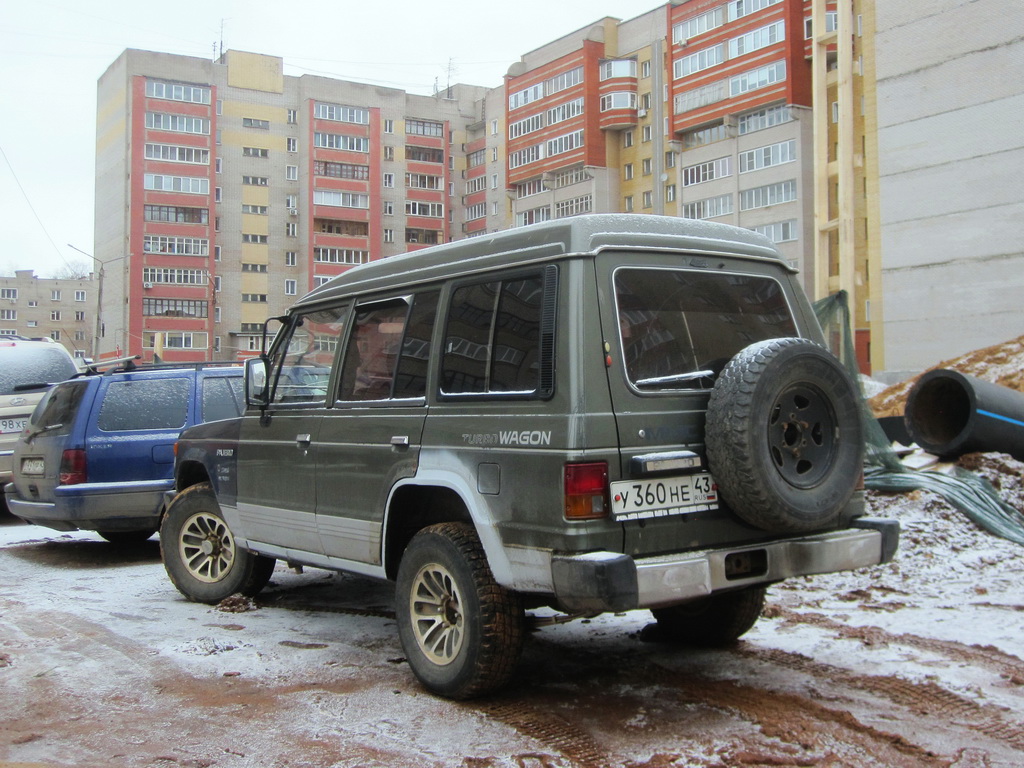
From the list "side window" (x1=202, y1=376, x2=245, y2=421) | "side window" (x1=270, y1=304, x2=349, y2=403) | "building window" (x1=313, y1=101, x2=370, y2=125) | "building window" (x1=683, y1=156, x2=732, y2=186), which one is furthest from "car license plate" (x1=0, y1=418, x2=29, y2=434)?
"building window" (x1=313, y1=101, x2=370, y2=125)

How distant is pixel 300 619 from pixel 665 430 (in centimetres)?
344

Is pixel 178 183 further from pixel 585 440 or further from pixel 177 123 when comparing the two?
pixel 585 440

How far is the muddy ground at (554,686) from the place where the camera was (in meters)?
4.14

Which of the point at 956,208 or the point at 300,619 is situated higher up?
the point at 956,208

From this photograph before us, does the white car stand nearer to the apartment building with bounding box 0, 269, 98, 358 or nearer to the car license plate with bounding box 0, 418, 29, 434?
the car license plate with bounding box 0, 418, 29, 434

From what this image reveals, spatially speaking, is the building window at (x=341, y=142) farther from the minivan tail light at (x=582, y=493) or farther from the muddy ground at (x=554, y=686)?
the minivan tail light at (x=582, y=493)

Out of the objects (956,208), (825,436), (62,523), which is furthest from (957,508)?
Result: (956,208)

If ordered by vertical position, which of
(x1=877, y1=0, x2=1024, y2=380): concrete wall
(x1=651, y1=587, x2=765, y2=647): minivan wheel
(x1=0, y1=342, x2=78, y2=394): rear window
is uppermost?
(x1=877, y1=0, x2=1024, y2=380): concrete wall

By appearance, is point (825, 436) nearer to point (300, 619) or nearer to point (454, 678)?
point (454, 678)

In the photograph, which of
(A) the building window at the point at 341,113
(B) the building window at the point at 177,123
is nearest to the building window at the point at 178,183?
(B) the building window at the point at 177,123

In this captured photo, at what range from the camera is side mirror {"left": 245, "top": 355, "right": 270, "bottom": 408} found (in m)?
6.50

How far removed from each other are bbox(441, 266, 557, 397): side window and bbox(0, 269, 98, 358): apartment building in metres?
120

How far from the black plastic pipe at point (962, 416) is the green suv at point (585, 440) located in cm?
480

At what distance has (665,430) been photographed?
4.41 meters
